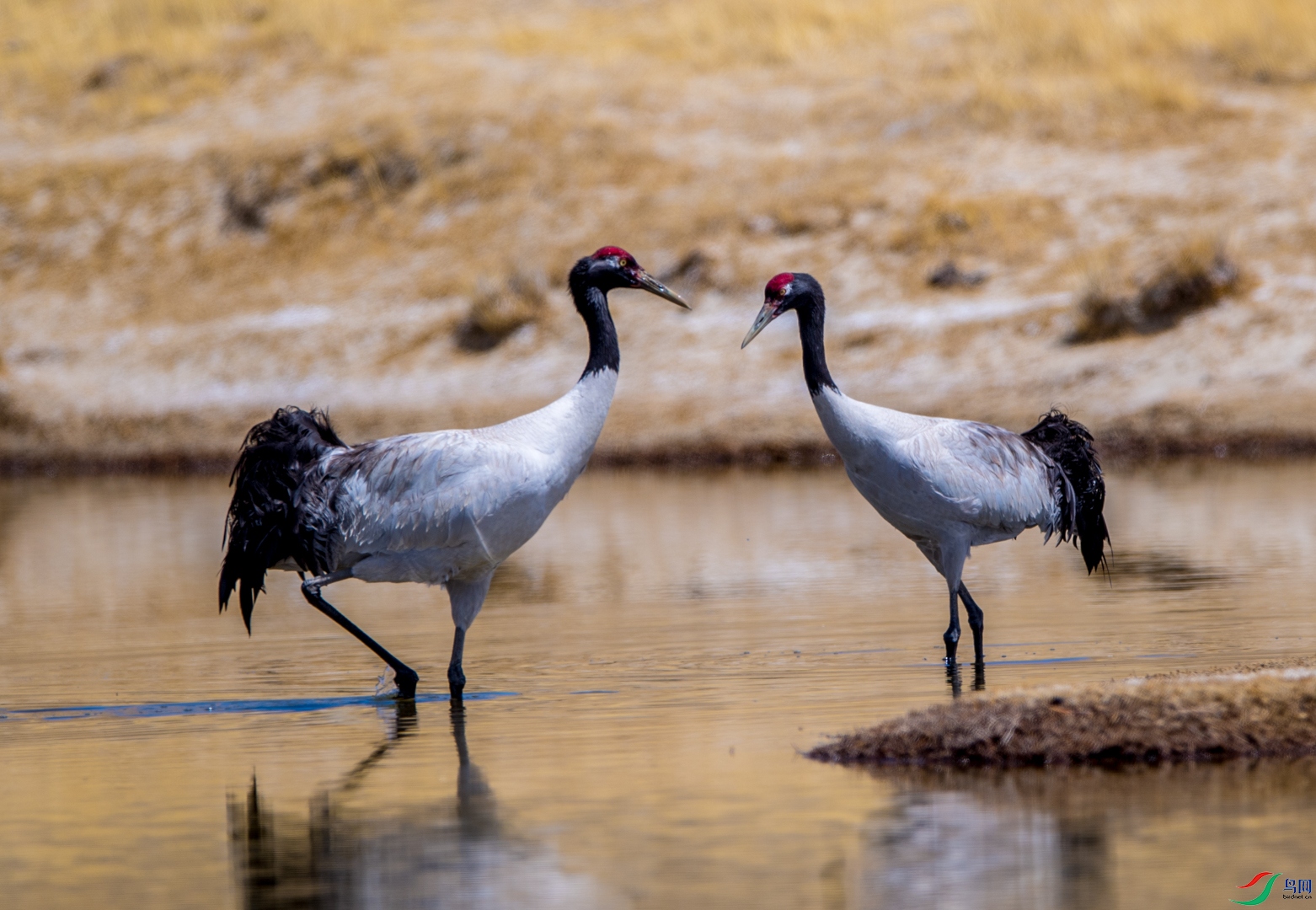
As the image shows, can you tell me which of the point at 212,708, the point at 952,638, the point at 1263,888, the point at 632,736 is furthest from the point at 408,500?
the point at 1263,888

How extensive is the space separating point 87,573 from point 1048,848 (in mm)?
11173

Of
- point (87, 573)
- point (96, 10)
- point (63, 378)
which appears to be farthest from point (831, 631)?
point (96, 10)

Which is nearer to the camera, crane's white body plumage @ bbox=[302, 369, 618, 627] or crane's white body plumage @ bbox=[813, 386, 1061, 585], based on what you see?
crane's white body plumage @ bbox=[302, 369, 618, 627]

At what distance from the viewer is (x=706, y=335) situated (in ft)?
87.1

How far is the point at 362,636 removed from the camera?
10.1 meters

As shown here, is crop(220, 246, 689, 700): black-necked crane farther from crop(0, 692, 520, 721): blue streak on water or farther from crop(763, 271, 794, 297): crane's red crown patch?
crop(763, 271, 794, 297): crane's red crown patch

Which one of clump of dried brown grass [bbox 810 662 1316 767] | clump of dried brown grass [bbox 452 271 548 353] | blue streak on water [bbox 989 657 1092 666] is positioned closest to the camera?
clump of dried brown grass [bbox 810 662 1316 767]

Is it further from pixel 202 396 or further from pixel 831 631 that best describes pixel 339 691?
pixel 202 396

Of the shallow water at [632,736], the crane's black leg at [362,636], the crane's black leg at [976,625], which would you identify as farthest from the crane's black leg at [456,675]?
the crane's black leg at [976,625]

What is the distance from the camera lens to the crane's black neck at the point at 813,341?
1062 cm

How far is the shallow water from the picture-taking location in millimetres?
6020

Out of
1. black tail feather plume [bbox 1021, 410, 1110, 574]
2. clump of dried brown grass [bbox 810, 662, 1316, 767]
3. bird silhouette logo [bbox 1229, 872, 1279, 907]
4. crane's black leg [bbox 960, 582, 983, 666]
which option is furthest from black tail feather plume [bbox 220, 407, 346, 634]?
bird silhouette logo [bbox 1229, 872, 1279, 907]

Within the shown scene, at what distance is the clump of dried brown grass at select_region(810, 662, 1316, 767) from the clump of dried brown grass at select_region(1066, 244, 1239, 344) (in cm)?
1755

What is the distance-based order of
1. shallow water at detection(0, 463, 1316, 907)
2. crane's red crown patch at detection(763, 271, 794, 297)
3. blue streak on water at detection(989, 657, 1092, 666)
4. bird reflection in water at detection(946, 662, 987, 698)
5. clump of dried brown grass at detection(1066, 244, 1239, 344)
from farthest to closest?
1. clump of dried brown grass at detection(1066, 244, 1239, 344)
2. crane's red crown patch at detection(763, 271, 794, 297)
3. blue streak on water at detection(989, 657, 1092, 666)
4. bird reflection in water at detection(946, 662, 987, 698)
5. shallow water at detection(0, 463, 1316, 907)
